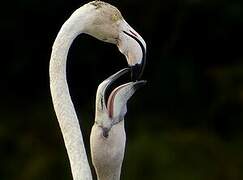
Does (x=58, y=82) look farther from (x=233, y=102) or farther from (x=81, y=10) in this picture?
(x=233, y=102)

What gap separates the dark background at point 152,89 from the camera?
364 inches

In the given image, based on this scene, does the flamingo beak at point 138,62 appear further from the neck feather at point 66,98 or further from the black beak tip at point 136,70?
the neck feather at point 66,98

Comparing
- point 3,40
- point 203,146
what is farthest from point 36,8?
point 203,146

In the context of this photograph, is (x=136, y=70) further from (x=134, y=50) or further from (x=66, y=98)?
(x=66, y=98)

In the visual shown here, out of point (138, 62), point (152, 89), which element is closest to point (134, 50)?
point (138, 62)

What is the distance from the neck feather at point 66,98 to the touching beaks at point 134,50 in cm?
16

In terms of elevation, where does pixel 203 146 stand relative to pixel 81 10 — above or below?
below

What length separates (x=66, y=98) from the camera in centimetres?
379

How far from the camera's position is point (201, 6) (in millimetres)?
9594

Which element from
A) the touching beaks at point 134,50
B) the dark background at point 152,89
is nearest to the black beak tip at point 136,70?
the touching beaks at point 134,50

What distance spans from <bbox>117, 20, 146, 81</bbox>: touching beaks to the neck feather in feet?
0.53

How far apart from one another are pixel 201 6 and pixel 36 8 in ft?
4.46

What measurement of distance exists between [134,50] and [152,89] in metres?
5.88

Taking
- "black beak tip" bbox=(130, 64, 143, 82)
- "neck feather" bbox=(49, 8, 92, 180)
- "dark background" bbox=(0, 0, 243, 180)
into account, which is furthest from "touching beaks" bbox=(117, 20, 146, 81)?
"dark background" bbox=(0, 0, 243, 180)
